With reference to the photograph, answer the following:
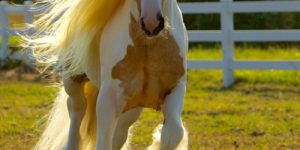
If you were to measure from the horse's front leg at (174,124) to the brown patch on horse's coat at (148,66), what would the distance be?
0.06 meters

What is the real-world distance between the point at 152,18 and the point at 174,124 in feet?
2.59

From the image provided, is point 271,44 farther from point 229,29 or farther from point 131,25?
point 131,25

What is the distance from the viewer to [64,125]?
7.14 m

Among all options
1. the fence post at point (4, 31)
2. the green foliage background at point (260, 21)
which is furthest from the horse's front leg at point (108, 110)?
the green foliage background at point (260, 21)

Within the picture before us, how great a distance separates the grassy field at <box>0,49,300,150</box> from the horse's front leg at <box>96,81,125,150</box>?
241 cm

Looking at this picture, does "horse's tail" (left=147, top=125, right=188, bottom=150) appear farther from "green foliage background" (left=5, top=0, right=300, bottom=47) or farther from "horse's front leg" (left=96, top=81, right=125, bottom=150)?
"green foliage background" (left=5, top=0, right=300, bottom=47)

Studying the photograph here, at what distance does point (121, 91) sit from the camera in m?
5.57

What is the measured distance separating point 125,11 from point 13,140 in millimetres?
3160

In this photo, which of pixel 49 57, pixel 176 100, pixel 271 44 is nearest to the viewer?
pixel 176 100

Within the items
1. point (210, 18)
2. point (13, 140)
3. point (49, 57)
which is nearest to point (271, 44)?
point (210, 18)

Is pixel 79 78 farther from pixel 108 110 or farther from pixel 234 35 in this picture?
pixel 234 35

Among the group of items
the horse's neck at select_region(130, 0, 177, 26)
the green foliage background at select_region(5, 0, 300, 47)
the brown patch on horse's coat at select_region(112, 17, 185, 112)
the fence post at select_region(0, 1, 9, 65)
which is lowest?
the green foliage background at select_region(5, 0, 300, 47)

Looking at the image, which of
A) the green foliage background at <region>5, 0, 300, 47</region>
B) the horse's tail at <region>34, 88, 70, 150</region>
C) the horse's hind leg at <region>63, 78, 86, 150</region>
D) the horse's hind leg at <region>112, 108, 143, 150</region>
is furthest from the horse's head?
the green foliage background at <region>5, 0, 300, 47</region>

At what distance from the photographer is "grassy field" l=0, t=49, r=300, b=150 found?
27.6 feet
